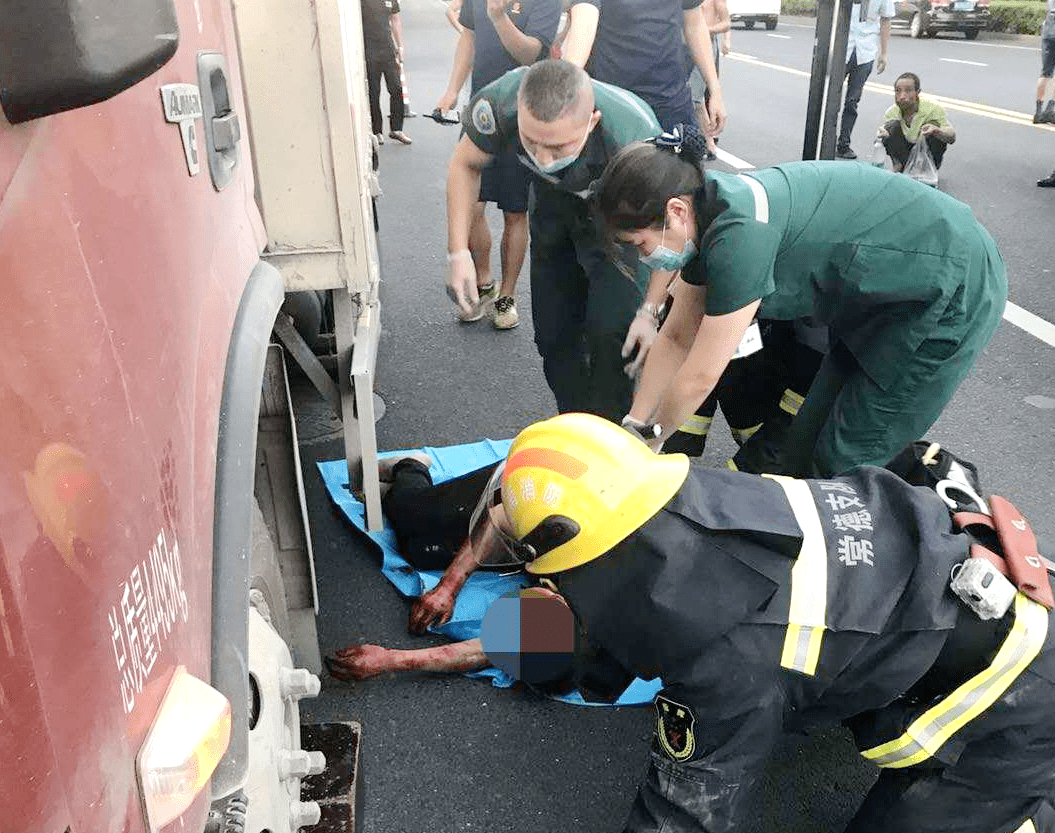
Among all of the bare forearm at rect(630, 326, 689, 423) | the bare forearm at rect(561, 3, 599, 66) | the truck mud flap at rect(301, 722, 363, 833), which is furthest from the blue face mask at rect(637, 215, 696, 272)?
the bare forearm at rect(561, 3, 599, 66)

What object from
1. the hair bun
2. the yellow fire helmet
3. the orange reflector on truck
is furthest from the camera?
the hair bun

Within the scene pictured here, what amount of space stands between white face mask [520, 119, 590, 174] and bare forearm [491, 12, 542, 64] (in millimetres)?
1699

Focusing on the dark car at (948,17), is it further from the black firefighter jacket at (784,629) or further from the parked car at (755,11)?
the black firefighter jacket at (784,629)

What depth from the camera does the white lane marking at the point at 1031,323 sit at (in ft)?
15.0

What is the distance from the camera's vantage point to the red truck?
2.25 ft

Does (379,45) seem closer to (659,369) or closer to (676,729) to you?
(659,369)

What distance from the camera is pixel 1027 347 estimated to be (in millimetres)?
4473

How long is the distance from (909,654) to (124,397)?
4.32 feet

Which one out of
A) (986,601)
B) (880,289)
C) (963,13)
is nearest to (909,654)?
(986,601)

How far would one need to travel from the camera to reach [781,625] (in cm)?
157

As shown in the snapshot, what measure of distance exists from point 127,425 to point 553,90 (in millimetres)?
1984

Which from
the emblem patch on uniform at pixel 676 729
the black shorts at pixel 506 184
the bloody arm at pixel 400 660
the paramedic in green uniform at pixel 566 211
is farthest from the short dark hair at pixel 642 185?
the black shorts at pixel 506 184

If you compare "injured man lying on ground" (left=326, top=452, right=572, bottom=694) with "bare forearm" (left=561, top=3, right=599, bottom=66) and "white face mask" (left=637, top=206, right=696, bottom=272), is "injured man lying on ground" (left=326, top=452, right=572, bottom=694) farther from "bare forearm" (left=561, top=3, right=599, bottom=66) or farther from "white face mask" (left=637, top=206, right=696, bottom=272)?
"bare forearm" (left=561, top=3, right=599, bottom=66)

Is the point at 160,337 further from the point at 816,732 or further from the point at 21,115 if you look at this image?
the point at 816,732
